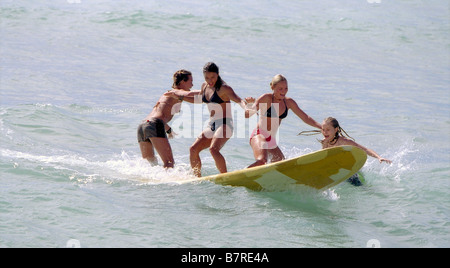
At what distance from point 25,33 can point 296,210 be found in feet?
53.9

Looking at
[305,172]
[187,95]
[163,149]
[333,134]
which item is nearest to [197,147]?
[163,149]

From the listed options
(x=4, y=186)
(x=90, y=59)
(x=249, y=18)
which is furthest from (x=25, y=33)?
(x=4, y=186)

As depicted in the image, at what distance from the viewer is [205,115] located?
14.4m

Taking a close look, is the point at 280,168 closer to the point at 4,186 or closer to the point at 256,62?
the point at 4,186

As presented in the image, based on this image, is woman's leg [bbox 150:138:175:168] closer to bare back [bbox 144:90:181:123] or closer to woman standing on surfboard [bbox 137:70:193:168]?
woman standing on surfboard [bbox 137:70:193:168]

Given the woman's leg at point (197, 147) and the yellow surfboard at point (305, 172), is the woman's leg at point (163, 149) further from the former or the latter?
the yellow surfboard at point (305, 172)

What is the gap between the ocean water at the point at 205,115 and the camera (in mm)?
7094

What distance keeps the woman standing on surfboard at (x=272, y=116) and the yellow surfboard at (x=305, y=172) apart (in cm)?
28

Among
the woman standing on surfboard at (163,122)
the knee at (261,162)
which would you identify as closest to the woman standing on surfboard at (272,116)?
the knee at (261,162)

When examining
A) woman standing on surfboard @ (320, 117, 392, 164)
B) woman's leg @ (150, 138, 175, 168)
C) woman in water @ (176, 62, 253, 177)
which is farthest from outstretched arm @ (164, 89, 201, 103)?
woman standing on surfboard @ (320, 117, 392, 164)

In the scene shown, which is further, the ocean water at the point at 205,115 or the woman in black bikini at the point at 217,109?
the woman in black bikini at the point at 217,109

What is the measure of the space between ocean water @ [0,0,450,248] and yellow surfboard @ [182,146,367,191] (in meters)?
0.14

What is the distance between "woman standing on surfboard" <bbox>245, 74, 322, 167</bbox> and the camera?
26.1 feet

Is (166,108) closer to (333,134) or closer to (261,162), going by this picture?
(261,162)
